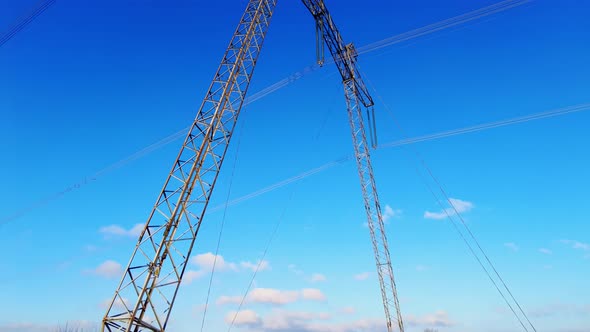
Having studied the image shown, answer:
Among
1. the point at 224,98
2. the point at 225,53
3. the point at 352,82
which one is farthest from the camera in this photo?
the point at 352,82

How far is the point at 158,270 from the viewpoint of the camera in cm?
1688

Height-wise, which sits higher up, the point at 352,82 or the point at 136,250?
the point at 352,82

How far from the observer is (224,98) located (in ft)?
71.7

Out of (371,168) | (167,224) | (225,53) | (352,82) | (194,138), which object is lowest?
(167,224)

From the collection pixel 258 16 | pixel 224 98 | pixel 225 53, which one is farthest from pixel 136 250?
pixel 258 16

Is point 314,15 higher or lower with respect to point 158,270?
higher

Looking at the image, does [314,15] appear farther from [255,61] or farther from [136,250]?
[136,250]

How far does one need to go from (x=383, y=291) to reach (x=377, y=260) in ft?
10.6

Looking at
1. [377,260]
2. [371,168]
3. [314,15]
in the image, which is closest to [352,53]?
[314,15]

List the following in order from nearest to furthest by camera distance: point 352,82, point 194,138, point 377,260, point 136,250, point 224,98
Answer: point 136,250, point 194,138, point 224,98, point 377,260, point 352,82

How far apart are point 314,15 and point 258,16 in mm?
11833

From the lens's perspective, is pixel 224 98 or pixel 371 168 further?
pixel 371 168

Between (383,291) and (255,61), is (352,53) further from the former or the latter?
(383,291)

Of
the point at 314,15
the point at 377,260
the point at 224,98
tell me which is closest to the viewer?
the point at 224,98
